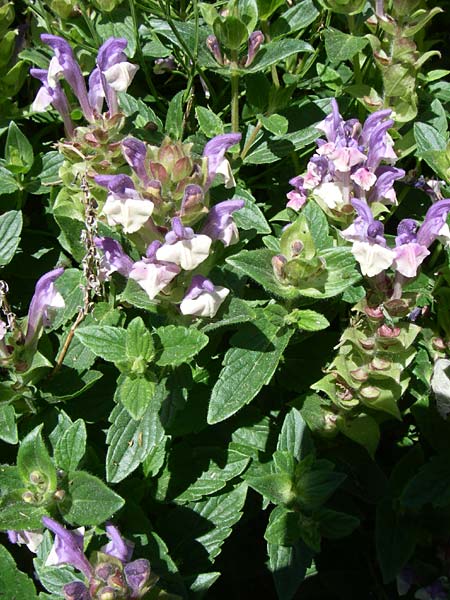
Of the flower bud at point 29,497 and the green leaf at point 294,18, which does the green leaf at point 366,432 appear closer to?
the flower bud at point 29,497

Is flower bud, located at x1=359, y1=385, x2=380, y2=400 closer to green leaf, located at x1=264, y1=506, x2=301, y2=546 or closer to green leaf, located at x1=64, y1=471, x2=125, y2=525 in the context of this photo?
green leaf, located at x1=264, y1=506, x2=301, y2=546

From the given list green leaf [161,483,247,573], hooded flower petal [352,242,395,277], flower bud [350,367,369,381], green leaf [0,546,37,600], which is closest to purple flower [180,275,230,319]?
hooded flower petal [352,242,395,277]

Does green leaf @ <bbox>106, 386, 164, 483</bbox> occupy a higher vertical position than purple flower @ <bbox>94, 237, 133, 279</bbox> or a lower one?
lower

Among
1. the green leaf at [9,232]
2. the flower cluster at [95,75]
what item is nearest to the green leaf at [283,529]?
the green leaf at [9,232]

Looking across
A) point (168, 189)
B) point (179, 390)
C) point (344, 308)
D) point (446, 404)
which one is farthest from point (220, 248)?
point (446, 404)

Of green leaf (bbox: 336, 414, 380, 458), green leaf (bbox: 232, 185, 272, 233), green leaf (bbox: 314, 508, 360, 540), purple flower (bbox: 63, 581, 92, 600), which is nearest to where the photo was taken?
purple flower (bbox: 63, 581, 92, 600)

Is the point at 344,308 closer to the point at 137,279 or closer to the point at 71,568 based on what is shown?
Result: the point at 137,279

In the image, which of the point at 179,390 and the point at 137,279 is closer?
the point at 137,279
